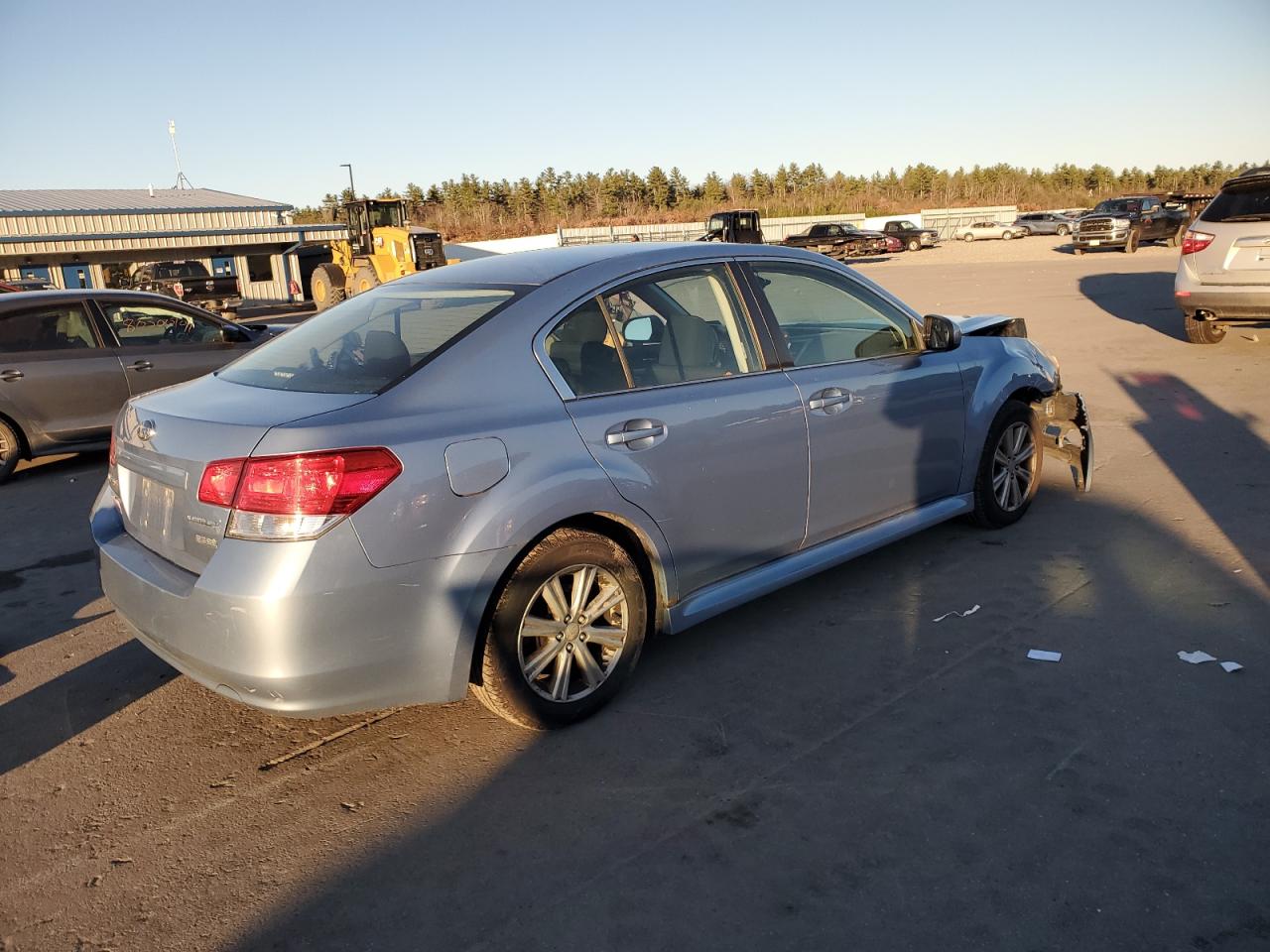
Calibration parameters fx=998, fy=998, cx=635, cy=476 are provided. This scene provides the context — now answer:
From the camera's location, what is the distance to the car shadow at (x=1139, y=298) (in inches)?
587

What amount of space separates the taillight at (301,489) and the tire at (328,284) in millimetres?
27798

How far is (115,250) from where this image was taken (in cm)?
3819

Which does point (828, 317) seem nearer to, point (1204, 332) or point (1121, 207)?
point (1204, 332)

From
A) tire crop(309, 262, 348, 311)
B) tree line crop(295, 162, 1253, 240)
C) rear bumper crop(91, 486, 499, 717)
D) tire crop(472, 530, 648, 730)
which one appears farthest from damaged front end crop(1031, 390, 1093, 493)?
tree line crop(295, 162, 1253, 240)

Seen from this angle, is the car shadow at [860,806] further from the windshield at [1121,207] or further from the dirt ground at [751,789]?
the windshield at [1121,207]

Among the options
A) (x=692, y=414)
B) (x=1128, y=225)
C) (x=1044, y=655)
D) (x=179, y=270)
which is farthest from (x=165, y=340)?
(x=1128, y=225)

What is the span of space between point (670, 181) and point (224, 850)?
89.9m

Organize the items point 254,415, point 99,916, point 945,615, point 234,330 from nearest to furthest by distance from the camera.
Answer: point 99,916
point 254,415
point 945,615
point 234,330

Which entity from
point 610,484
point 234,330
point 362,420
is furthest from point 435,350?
point 234,330

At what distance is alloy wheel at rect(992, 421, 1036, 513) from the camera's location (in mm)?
5664

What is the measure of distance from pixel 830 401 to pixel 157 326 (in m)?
6.96

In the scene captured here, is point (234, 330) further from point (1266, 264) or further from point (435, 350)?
point (1266, 264)

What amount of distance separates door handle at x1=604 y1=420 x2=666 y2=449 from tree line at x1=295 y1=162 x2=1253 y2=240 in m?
74.1

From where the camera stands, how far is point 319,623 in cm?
308
